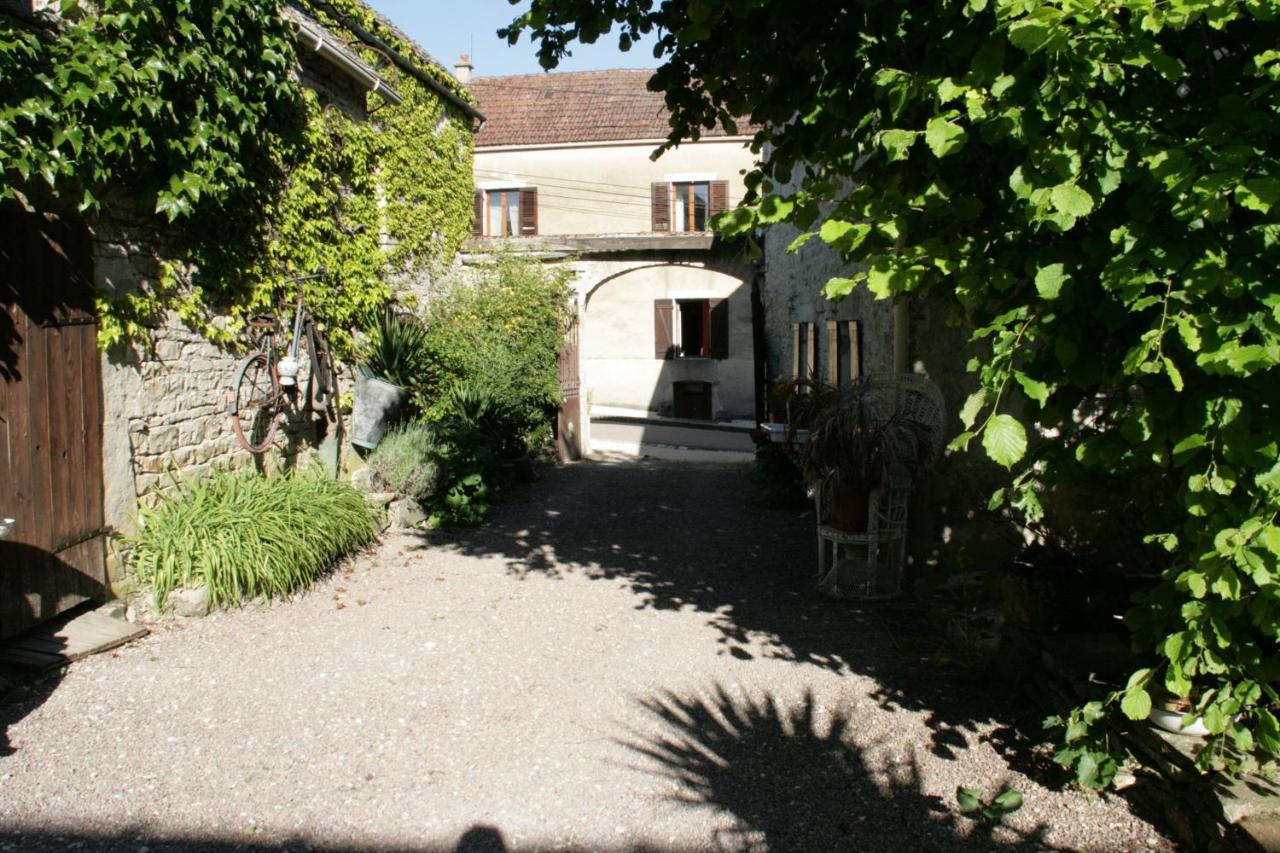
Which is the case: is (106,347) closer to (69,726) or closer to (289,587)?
(289,587)

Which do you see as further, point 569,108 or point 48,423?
point 569,108

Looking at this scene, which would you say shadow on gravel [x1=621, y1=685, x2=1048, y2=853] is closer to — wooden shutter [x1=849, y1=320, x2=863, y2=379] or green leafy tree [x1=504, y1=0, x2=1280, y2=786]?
green leafy tree [x1=504, y1=0, x2=1280, y2=786]

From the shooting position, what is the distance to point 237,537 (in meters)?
5.89

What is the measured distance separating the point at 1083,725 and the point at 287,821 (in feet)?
9.07

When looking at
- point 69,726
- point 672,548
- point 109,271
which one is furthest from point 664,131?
point 69,726

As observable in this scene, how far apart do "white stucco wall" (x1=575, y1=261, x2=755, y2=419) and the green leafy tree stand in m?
18.3

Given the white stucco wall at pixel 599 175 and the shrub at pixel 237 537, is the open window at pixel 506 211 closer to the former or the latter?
the white stucco wall at pixel 599 175

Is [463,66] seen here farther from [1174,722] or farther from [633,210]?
[1174,722]

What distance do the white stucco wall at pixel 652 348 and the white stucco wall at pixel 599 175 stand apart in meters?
1.49

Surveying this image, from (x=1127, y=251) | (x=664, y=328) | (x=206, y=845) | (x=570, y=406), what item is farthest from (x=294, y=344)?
(x=664, y=328)

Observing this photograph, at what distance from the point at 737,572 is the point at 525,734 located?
3.06 metres

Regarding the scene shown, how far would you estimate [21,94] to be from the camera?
15.4 ft

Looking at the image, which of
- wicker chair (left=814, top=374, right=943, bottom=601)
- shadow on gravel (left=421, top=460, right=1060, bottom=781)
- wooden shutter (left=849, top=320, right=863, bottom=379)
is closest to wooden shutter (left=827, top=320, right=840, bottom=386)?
wooden shutter (left=849, top=320, right=863, bottom=379)

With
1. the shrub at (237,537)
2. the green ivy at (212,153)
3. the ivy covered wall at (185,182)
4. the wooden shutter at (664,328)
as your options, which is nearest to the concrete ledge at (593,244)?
the green ivy at (212,153)
